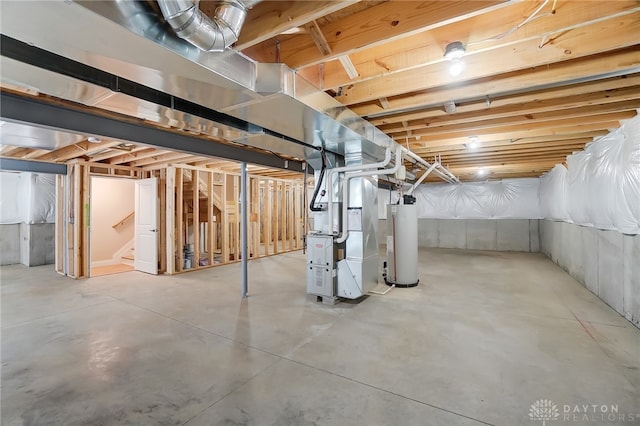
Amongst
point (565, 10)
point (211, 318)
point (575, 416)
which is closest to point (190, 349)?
point (211, 318)

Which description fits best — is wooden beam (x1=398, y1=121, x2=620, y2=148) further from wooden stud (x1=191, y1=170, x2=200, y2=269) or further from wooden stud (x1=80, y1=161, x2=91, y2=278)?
wooden stud (x1=80, y1=161, x2=91, y2=278)

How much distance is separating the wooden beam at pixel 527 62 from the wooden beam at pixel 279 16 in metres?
1.13

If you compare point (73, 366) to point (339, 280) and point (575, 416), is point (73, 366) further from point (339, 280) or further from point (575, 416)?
point (575, 416)

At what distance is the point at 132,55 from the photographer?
1255 mm

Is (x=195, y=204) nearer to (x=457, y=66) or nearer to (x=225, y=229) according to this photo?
(x=225, y=229)

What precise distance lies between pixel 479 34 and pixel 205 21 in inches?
60.6

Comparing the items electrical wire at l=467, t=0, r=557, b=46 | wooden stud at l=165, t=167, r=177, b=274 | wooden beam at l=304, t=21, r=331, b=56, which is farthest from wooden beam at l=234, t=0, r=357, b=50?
wooden stud at l=165, t=167, r=177, b=274

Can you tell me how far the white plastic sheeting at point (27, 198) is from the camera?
6465mm

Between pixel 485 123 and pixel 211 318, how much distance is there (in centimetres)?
387

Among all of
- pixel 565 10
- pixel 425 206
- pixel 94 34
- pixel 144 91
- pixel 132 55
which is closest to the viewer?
pixel 94 34

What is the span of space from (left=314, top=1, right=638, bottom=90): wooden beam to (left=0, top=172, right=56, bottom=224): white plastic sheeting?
769 cm

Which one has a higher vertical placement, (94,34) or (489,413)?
(94,34)

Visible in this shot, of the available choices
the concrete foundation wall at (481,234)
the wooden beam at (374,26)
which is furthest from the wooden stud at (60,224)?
the concrete foundation wall at (481,234)

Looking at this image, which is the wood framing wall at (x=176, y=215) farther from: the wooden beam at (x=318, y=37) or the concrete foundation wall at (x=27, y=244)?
the wooden beam at (x=318, y=37)
